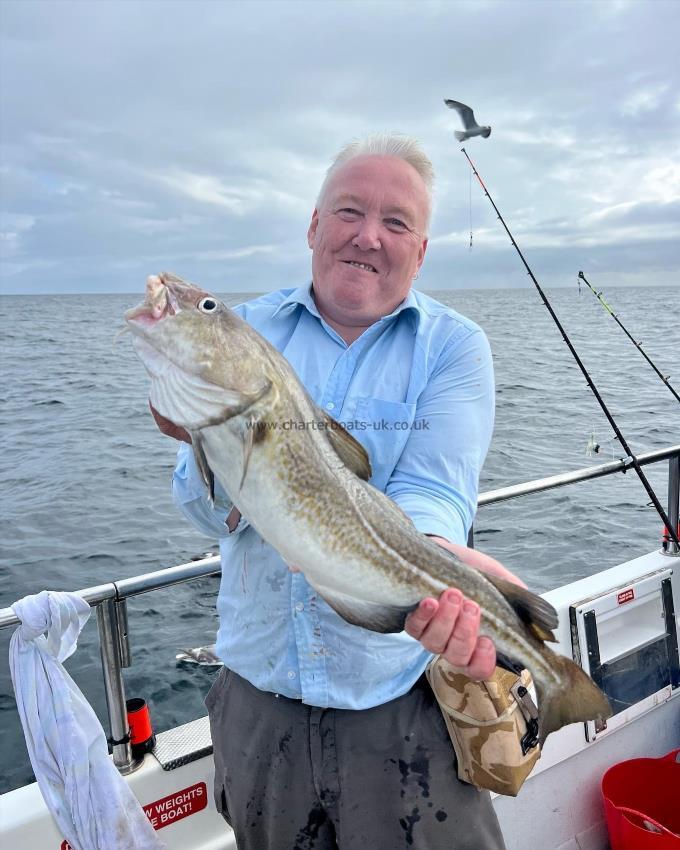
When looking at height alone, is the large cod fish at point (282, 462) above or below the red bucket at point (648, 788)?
above

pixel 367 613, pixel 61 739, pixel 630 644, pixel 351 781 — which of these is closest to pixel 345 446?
pixel 367 613

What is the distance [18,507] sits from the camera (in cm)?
1340

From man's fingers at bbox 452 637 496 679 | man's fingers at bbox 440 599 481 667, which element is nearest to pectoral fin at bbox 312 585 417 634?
man's fingers at bbox 440 599 481 667

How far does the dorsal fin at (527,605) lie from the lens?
2277mm

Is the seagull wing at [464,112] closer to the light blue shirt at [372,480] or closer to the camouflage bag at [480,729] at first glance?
the light blue shirt at [372,480]

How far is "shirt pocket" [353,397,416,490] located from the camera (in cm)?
255

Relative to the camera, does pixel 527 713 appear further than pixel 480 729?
Yes

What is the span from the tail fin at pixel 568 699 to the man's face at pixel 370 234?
147 cm

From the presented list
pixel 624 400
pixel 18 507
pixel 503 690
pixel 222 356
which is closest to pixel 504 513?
pixel 18 507

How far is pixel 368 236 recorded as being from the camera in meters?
2.60

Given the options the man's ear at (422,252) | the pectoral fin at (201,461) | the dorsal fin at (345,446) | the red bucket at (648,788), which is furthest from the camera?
the red bucket at (648,788)

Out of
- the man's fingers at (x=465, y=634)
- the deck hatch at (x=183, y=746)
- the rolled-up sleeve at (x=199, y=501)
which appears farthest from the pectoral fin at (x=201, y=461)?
the deck hatch at (x=183, y=746)

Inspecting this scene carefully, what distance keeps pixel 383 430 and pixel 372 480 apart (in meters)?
0.20

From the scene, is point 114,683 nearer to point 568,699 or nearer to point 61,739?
point 61,739
